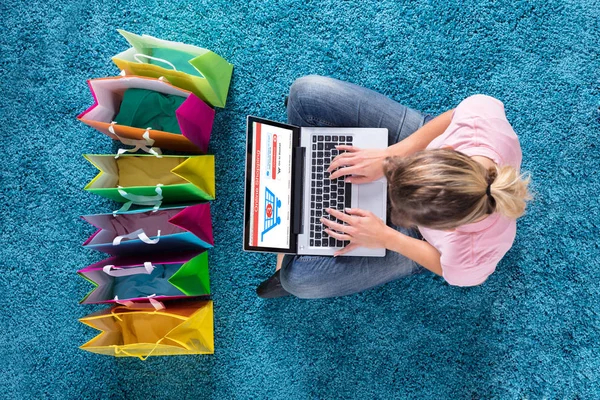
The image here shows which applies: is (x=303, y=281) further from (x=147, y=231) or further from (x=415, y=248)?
(x=147, y=231)

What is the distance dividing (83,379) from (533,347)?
4.70ft

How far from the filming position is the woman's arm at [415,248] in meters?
1.06

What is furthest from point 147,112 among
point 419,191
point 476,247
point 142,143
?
point 476,247

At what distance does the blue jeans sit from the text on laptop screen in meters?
0.10

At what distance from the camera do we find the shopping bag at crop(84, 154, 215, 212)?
48.5 inches

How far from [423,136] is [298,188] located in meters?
0.34

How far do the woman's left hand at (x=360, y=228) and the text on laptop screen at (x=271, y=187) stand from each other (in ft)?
0.41

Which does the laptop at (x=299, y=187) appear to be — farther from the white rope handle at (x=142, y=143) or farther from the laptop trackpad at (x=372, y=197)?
the white rope handle at (x=142, y=143)

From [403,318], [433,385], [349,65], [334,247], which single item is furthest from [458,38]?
[433,385]

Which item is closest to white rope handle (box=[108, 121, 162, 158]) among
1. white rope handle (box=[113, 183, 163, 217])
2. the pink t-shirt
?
white rope handle (box=[113, 183, 163, 217])

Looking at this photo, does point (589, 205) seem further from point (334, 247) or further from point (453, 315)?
point (334, 247)

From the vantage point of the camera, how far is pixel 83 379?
56.1 inches

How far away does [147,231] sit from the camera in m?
Result: 1.21

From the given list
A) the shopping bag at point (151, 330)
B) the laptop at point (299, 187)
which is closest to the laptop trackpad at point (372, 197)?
the laptop at point (299, 187)
